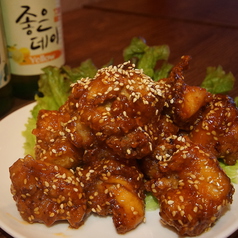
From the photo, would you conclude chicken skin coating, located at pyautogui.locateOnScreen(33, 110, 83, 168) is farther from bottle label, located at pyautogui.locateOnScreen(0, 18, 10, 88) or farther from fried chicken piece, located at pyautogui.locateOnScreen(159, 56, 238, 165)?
bottle label, located at pyautogui.locateOnScreen(0, 18, 10, 88)

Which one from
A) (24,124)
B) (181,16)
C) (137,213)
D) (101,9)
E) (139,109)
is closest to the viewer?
(137,213)

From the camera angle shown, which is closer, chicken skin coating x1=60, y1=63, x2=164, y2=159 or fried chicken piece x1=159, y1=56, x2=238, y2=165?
chicken skin coating x1=60, y1=63, x2=164, y2=159

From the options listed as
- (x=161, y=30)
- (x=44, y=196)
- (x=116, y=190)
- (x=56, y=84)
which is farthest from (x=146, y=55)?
(x=161, y=30)

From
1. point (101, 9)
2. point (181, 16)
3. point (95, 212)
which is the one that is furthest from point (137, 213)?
point (101, 9)

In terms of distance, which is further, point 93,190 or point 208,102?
point 208,102

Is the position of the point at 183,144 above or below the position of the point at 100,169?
above

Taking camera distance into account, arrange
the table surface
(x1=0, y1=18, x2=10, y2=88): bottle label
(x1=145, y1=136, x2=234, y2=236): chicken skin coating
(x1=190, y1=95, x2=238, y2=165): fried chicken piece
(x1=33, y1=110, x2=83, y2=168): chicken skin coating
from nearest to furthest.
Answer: (x1=145, y1=136, x2=234, y2=236): chicken skin coating → (x1=33, y1=110, x2=83, y2=168): chicken skin coating → (x1=190, y1=95, x2=238, y2=165): fried chicken piece → (x1=0, y1=18, x2=10, y2=88): bottle label → the table surface

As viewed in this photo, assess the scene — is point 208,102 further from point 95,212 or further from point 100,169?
point 95,212

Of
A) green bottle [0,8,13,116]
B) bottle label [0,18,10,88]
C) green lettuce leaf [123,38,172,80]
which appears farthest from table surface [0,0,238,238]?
green lettuce leaf [123,38,172,80]
